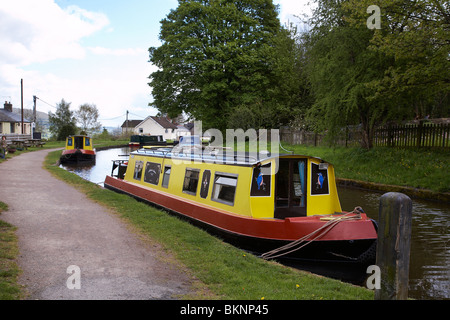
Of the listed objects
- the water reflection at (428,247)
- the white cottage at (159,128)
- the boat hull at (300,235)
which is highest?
the white cottage at (159,128)

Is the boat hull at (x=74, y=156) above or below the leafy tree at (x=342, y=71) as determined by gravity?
below

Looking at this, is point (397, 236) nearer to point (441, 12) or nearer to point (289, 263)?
point (289, 263)

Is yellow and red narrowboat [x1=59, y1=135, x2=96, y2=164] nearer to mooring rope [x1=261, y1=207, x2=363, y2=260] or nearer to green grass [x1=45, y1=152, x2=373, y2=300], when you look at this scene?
green grass [x1=45, y1=152, x2=373, y2=300]

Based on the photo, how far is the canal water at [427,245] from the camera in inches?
242

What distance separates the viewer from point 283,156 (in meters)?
7.76

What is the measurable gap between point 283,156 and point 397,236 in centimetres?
423

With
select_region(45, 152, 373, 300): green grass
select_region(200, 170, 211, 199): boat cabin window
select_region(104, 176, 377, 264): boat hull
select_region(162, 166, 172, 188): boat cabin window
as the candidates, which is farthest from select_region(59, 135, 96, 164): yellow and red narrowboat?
select_region(104, 176, 377, 264): boat hull

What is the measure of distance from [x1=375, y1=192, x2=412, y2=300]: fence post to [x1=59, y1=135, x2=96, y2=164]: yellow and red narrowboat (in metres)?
24.5

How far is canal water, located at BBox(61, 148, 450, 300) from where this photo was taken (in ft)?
20.2

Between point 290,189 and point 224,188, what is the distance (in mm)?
1537

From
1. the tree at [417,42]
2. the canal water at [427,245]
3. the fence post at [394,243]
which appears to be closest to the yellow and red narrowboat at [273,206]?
the canal water at [427,245]

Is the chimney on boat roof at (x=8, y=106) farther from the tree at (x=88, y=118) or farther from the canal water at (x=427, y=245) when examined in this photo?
the canal water at (x=427, y=245)

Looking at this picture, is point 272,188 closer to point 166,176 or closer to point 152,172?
point 166,176

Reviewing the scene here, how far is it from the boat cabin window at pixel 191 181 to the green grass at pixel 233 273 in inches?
69.8
